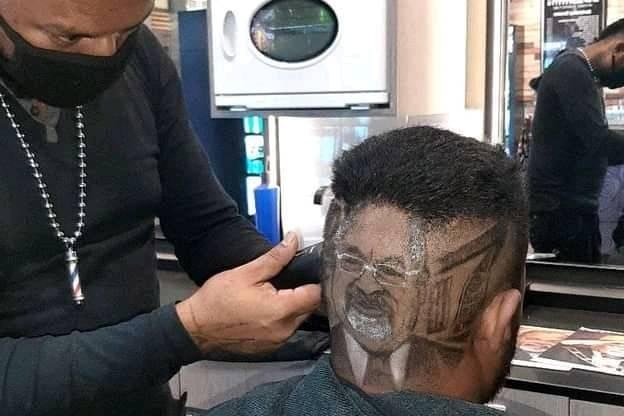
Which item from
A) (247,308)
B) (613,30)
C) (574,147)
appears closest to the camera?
A: (247,308)

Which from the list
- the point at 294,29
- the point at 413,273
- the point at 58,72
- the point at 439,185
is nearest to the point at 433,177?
the point at 439,185

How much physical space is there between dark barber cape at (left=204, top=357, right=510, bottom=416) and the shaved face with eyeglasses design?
8 centimetres

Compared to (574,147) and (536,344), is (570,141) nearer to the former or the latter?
(574,147)

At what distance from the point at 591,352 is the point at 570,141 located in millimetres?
682

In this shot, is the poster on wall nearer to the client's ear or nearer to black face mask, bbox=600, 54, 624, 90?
black face mask, bbox=600, 54, 624, 90

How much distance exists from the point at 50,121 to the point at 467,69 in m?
1.59

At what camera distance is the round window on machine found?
2316 mm

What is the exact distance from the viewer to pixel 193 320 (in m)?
1.17

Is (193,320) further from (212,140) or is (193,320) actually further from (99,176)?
(212,140)

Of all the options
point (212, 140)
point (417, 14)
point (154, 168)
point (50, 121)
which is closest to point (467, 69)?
point (417, 14)

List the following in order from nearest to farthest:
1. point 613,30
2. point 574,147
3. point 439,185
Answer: point 439,185
point 613,30
point 574,147

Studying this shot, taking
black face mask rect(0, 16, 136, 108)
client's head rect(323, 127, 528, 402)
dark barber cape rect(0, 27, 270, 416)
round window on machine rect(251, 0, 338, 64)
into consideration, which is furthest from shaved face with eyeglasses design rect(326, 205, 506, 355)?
round window on machine rect(251, 0, 338, 64)

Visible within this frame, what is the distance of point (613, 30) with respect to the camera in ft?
7.39

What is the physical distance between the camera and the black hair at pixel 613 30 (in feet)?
7.34
